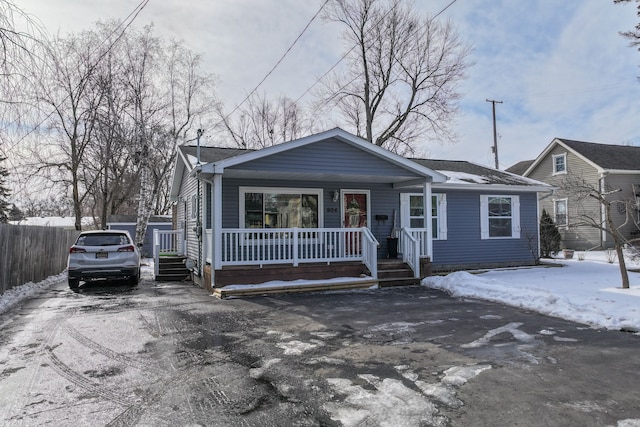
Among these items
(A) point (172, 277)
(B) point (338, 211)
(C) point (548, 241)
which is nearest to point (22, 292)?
A: (A) point (172, 277)

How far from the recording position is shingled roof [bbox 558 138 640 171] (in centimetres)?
Answer: 2172

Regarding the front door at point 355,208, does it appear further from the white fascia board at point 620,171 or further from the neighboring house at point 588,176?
the white fascia board at point 620,171

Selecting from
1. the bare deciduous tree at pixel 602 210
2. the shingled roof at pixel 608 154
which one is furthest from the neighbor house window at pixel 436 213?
the shingled roof at pixel 608 154

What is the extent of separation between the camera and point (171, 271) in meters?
13.3

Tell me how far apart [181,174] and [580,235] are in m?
20.8

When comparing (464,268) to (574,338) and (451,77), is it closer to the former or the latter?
(574,338)

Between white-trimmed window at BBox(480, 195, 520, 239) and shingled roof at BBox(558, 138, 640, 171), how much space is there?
10943mm

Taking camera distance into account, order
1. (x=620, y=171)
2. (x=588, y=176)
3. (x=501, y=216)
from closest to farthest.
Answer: (x=501, y=216), (x=620, y=171), (x=588, y=176)

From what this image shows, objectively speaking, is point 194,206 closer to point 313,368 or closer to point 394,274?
point 394,274

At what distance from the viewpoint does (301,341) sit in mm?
5352

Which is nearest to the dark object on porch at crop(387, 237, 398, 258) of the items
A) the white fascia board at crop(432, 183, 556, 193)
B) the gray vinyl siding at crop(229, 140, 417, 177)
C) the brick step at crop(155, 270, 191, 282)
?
the white fascia board at crop(432, 183, 556, 193)

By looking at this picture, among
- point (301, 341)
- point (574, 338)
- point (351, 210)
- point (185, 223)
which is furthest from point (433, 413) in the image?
point (185, 223)

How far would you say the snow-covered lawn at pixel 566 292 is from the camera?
645cm

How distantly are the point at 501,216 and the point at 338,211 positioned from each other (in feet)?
19.2
